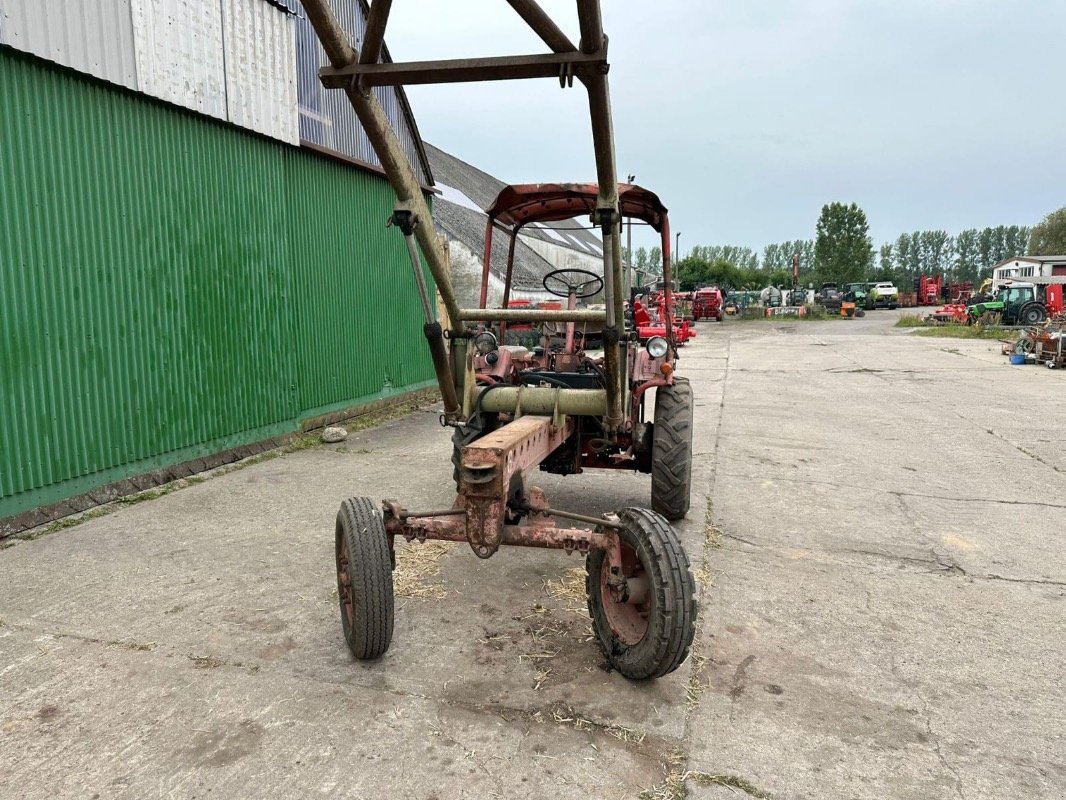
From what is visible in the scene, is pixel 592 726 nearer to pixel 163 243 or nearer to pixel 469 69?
pixel 469 69

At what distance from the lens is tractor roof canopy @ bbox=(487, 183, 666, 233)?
16.9 ft

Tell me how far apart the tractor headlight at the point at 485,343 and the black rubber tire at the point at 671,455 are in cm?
137

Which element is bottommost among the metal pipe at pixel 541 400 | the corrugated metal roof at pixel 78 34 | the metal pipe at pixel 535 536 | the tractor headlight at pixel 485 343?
the metal pipe at pixel 535 536

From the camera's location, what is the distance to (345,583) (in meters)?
3.45

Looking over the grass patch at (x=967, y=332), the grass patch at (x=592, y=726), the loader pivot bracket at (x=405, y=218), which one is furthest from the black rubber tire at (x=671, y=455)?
the grass patch at (x=967, y=332)

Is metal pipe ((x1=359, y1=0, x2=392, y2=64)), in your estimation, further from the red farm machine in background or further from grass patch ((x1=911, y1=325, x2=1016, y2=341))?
the red farm machine in background

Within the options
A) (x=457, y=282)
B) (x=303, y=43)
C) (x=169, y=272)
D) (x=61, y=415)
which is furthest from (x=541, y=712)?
(x=457, y=282)

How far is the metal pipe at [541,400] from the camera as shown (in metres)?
4.27

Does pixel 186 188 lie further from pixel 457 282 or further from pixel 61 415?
pixel 457 282

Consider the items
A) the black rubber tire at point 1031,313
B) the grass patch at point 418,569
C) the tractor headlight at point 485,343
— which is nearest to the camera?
the grass patch at point 418,569

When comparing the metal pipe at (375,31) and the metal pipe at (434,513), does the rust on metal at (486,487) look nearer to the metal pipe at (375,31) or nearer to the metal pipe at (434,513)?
the metal pipe at (434,513)

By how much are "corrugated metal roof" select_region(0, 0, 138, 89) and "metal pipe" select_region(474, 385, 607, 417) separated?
4302 mm

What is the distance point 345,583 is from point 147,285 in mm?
4392

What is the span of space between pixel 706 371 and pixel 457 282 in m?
7.12
